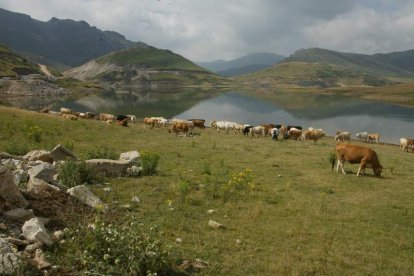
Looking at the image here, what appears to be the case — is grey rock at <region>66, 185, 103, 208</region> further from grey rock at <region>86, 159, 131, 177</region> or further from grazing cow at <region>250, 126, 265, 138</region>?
grazing cow at <region>250, 126, 265, 138</region>

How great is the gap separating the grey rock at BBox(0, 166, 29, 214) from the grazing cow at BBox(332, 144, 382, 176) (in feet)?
53.5

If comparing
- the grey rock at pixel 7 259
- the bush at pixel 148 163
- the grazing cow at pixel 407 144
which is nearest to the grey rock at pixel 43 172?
the bush at pixel 148 163

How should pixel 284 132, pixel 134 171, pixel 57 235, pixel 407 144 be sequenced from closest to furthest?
pixel 57 235 < pixel 134 171 < pixel 407 144 < pixel 284 132

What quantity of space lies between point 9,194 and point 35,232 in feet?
6.42

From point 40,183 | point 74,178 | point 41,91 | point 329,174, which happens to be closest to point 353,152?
point 329,174

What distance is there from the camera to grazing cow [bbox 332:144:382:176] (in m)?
20.8

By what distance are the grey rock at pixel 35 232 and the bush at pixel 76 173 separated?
5.10 m

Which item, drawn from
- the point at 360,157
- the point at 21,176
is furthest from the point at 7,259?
the point at 360,157

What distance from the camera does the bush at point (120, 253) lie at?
7605 mm

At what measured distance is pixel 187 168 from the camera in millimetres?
20031

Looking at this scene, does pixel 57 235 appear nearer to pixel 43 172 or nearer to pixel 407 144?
pixel 43 172

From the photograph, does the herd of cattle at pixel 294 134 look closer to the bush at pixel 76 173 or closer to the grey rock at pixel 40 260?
the bush at pixel 76 173

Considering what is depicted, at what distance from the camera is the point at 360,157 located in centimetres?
2105

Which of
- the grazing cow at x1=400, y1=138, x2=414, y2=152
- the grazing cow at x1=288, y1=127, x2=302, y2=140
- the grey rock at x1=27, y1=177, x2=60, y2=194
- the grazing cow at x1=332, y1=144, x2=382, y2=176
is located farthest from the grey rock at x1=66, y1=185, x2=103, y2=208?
the grazing cow at x1=400, y1=138, x2=414, y2=152
